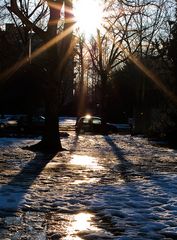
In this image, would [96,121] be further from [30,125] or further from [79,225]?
A: [79,225]

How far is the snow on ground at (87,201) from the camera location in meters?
7.53

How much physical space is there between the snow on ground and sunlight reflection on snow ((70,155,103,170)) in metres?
0.03

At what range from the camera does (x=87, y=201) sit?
32.3ft

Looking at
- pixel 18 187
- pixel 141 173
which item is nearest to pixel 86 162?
pixel 141 173

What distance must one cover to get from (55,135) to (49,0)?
5763mm

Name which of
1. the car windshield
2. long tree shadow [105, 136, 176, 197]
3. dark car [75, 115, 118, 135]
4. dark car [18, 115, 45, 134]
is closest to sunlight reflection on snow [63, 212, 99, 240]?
long tree shadow [105, 136, 176, 197]

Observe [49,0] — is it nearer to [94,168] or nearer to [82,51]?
[94,168]

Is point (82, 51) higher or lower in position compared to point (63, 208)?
higher

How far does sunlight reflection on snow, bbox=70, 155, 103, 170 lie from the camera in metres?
16.0

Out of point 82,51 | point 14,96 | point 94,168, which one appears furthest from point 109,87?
point 94,168

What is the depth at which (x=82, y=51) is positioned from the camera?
5475 centimetres

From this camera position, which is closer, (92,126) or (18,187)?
(18,187)

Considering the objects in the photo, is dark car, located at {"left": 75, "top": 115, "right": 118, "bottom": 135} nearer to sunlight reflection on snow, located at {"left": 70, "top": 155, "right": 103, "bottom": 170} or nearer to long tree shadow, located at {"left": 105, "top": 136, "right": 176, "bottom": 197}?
sunlight reflection on snow, located at {"left": 70, "top": 155, "right": 103, "bottom": 170}

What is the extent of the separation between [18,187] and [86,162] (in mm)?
6063
